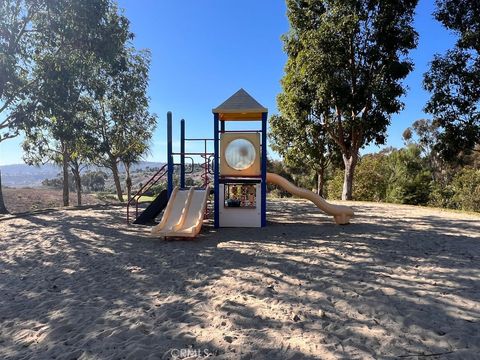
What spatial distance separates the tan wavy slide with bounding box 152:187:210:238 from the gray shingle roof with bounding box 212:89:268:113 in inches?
103

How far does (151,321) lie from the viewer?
3.89 metres

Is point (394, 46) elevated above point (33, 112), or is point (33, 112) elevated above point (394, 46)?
point (394, 46)

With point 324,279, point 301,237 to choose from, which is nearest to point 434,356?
point 324,279

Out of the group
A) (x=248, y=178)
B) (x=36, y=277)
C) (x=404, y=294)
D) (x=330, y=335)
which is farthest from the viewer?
(x=248, y=178)

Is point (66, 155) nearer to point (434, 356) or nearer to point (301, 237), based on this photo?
point (301, 237)

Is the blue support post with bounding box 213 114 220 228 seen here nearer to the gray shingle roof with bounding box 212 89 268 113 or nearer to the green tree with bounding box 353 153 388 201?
the gray shingle roof with bounding box 212 89 268 113

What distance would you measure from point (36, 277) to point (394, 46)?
20.2 metres

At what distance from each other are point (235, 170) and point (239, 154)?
1.81 ft

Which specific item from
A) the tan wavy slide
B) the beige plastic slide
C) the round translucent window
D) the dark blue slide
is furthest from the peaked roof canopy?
the dark blue slide

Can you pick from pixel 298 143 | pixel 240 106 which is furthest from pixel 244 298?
pixel 298 143

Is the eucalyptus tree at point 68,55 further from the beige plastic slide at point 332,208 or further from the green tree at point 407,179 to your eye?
the green tree at point 407,179

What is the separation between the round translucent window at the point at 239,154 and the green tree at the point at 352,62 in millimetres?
9475

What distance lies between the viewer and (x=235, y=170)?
10.7 m

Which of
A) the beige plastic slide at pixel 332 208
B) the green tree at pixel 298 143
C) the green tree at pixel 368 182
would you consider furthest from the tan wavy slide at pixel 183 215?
the green tree at pixel 368 182
